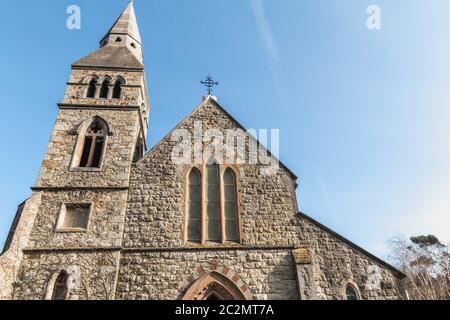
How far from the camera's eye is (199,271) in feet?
36.3

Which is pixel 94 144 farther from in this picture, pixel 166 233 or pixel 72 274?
pixel 72 274

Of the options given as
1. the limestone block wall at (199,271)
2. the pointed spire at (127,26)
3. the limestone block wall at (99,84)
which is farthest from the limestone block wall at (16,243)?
the pointed spire at (127,26)

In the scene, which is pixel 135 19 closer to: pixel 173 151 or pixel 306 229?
pixel 173 151

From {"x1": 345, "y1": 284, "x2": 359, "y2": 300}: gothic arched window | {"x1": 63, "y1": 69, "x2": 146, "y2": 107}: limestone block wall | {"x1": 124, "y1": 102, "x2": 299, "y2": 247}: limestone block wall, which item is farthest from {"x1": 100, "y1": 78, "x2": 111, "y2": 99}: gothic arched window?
{"x1": 345, "y1": 284, "x2": 359, "y2": 300}: gothic arched window

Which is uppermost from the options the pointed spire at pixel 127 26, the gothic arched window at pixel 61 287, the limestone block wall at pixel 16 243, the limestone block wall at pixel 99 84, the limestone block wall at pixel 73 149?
the pointed spire at pixel 127 26

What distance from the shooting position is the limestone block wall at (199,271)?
10.7 m

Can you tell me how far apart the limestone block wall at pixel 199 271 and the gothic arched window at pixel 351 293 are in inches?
69.1

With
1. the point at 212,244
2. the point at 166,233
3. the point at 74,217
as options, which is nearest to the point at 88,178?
the point at 74,217

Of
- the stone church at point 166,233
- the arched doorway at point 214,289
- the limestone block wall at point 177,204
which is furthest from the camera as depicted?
the limestone block wall at point 177,204

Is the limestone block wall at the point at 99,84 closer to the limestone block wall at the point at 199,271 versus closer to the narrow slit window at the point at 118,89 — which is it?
the narrow slit window at the point at 118,89

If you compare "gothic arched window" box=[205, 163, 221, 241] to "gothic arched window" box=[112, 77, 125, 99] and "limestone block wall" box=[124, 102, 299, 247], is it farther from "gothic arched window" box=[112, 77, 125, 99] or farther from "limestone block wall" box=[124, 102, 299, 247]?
"gothic arched window" box=[112, 77, 125, 99]

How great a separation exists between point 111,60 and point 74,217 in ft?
31.2

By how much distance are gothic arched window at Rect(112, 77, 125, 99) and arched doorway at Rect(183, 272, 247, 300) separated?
9.97 meters

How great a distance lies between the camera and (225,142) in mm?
14227
